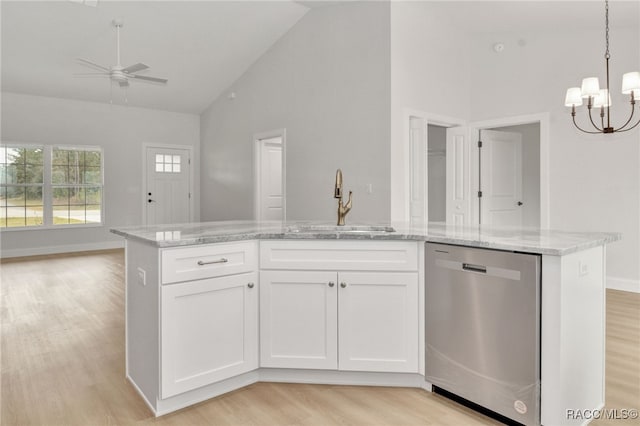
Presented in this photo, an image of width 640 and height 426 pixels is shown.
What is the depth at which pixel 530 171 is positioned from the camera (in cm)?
682

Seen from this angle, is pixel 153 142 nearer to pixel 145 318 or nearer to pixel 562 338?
pixel 145 318

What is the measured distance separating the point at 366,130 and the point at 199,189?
16.9ft

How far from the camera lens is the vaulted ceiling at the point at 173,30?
475cm

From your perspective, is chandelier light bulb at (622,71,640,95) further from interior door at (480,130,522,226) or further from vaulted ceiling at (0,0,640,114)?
interior door at (480,130,522,226)

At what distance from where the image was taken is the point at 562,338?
1.79 m

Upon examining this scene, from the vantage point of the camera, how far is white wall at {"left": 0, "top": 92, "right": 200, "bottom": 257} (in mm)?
7258

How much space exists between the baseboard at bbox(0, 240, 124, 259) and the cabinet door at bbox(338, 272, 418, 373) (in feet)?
23.0

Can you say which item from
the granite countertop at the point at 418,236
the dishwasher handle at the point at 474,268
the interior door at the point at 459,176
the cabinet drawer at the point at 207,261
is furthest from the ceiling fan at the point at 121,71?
the dishwasher handle at the point at 474,268

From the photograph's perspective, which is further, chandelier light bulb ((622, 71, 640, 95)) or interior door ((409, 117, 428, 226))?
→ interior door ((409, 117, 428, 226))

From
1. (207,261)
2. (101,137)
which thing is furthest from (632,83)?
(101,137)

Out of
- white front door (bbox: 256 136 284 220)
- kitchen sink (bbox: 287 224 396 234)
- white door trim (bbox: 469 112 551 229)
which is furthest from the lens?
white front door (bbox: 256 136 284 220)

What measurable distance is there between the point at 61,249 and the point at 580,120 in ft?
26.7

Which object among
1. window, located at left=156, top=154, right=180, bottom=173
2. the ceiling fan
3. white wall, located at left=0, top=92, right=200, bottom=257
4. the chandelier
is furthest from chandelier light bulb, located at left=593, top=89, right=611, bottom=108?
window, located at left=156, top=154, right=180, bottom=173

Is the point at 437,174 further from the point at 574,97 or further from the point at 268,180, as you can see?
the point at 574,97
